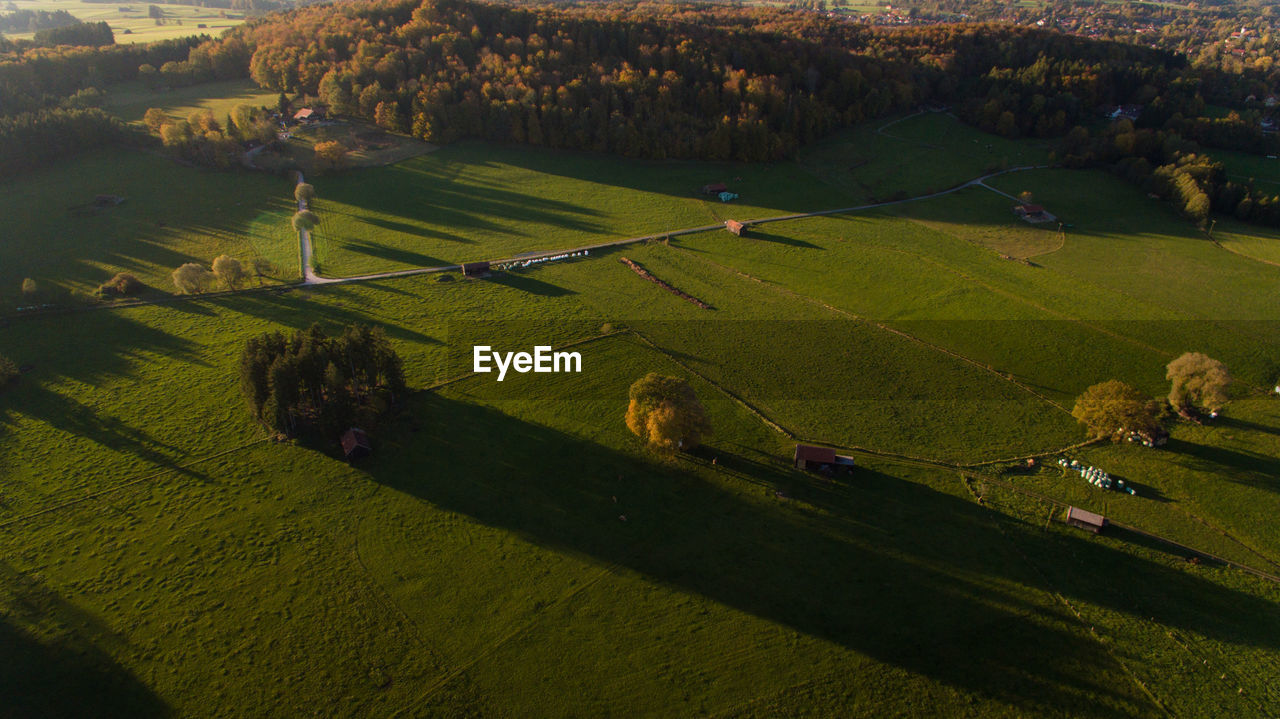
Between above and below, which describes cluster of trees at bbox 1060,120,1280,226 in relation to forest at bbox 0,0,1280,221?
below

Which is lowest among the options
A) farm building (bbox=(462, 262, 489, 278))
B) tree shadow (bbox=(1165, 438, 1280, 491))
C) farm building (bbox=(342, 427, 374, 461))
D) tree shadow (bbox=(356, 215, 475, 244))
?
farm building (bbox=(342, 427, 374, 461))

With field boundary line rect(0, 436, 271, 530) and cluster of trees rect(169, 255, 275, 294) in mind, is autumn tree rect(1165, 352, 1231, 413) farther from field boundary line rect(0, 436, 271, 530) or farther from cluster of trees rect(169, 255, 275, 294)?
cluster of trees rect(169, 255, 275, 294)

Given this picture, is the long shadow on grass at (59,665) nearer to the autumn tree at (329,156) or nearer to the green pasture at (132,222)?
→ the green pasture at (132,222)

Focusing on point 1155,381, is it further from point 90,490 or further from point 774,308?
point 90,490

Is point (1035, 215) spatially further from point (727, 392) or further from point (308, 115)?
point (308, 115)

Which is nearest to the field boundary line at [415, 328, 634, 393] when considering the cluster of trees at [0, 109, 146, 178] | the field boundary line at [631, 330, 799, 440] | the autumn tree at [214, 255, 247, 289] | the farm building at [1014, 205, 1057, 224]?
the field boundary line at [631, 330, 799, 440]

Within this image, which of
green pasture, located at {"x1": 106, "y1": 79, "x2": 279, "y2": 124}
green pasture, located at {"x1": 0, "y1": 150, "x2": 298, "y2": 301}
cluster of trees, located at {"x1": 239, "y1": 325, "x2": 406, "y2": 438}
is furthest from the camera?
green pasture, located at {"x1": 106, "y1": 79, "x2": 279, "y2": 124}

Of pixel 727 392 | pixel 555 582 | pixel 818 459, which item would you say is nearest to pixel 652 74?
pixel 727 392
